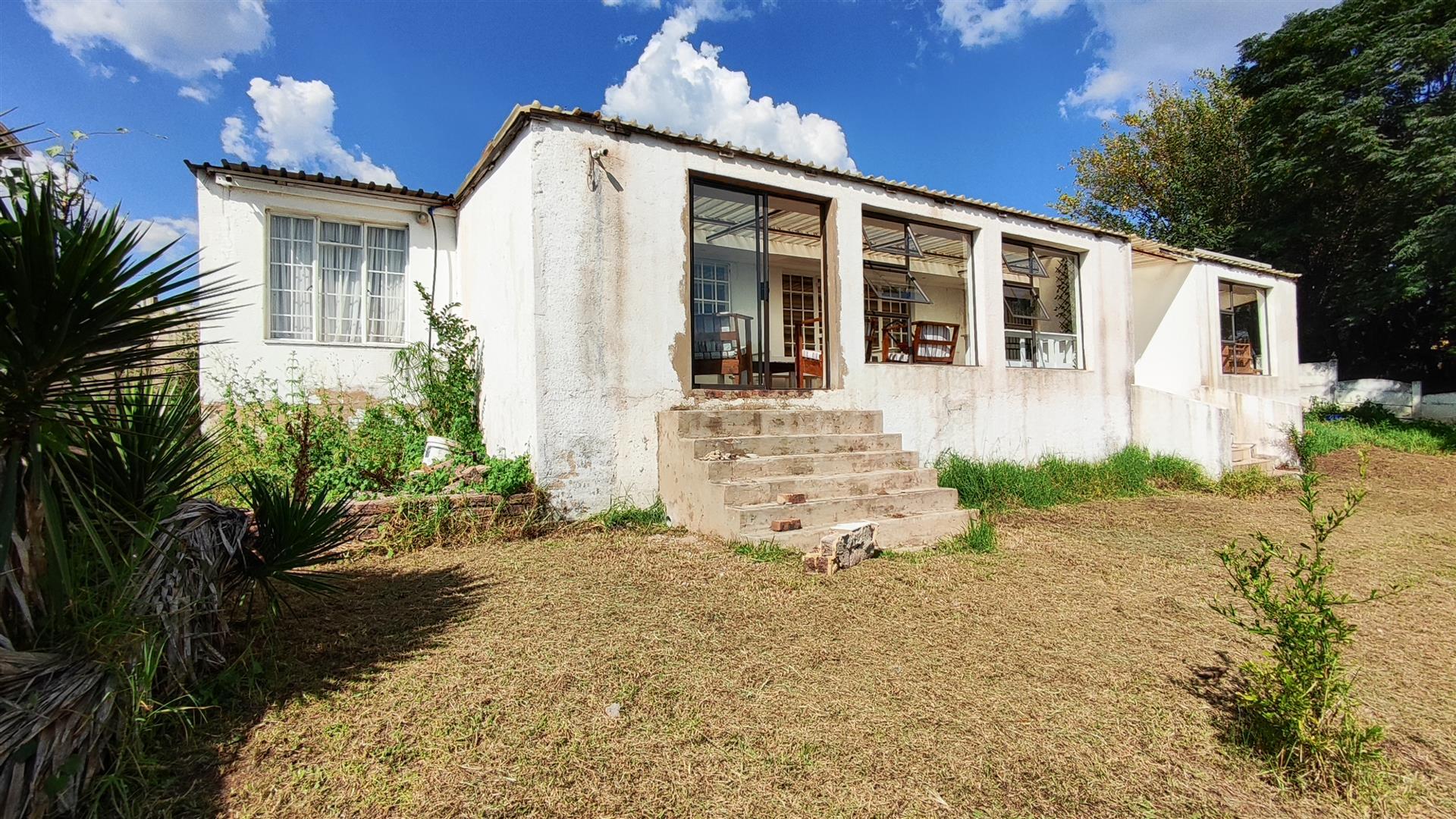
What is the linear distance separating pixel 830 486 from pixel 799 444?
0.64 meters

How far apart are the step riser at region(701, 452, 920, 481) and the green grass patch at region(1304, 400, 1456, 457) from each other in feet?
33.9

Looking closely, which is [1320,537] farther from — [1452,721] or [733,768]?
[733,768]

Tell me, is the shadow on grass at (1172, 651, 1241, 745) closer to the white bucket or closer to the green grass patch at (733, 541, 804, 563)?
the green grass patch at (733, 541, 804, 563)

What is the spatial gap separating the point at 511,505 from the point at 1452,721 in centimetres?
593

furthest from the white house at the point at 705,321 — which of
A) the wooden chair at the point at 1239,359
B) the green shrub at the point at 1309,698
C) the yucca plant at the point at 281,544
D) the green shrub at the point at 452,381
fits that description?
the green shrub at the point at 1309,698

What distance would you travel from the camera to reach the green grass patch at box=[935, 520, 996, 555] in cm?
549

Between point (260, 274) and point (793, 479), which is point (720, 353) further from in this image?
point (260, 274)

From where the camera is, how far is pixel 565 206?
240 inches

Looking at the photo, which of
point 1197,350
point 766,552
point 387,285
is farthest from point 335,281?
point 1197,350

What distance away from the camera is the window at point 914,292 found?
30.3ft

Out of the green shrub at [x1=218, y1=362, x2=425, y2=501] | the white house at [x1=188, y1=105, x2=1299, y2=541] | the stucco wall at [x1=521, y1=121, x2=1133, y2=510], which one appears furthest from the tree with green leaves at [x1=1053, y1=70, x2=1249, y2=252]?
the green shrub at [x1=218, y1=362, x2=425, y2=501]

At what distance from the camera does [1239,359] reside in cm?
1393

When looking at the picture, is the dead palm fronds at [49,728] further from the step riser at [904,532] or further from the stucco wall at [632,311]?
the stucco wall at [632,311]

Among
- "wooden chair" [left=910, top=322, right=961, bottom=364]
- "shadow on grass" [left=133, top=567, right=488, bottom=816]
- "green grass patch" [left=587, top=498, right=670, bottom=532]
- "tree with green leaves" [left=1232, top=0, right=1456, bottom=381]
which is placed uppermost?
"tree with green leaves" [left=1232, top=0, right=1456, bottom=381]
